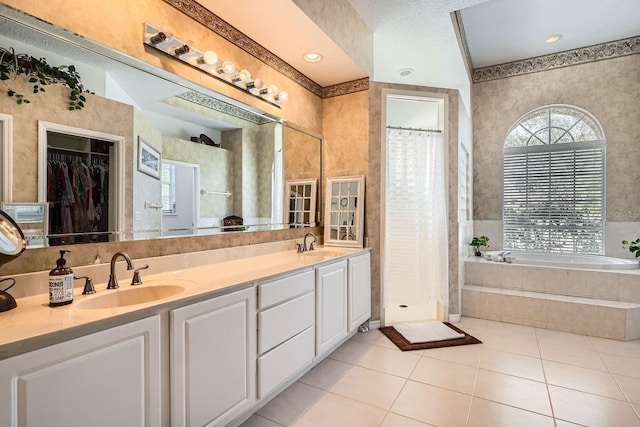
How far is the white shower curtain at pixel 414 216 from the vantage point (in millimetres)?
3375

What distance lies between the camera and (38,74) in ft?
4.46

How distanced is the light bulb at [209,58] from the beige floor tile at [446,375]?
253 centimetres

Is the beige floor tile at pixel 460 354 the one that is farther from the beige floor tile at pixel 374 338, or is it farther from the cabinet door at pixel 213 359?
the cabinet door at pixel 213 359

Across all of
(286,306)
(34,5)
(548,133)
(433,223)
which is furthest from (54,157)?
(548,133)

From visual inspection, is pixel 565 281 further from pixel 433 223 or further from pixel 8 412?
pixel 8 412

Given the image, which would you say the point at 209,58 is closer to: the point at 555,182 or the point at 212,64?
the point at 212,64

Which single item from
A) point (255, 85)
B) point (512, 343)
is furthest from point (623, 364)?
point (255, 85)

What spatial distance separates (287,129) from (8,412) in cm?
246

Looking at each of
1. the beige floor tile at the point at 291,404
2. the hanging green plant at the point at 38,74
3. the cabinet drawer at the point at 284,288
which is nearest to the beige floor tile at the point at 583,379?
the beige floor tile at the point at 291,404

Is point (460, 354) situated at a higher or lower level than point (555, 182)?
lower

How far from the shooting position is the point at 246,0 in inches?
78.5

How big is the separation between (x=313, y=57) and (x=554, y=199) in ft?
12.5

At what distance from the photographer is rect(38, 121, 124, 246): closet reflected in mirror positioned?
55.1 inches

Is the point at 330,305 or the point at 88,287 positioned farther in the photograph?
the point at 330,305
